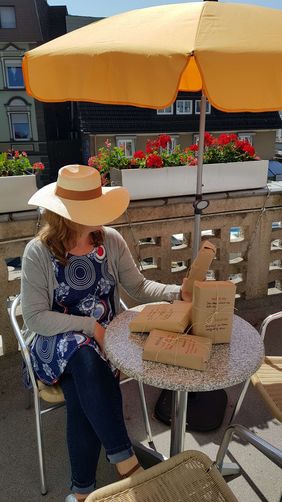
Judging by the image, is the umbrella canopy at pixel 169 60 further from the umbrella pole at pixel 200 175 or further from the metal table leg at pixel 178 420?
the metal table leg at pixel 178 420

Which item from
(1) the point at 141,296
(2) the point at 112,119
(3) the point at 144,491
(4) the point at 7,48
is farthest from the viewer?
(4) the point at 7,48

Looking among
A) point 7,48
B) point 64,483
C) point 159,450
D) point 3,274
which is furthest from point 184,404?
point 7,48

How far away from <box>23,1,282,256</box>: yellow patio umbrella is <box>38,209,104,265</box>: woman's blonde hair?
1.79 feet

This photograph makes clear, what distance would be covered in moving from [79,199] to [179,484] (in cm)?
125

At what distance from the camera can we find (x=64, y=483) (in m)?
1.94

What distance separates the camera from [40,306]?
180 cm

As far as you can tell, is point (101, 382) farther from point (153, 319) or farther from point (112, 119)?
point (112, 119)

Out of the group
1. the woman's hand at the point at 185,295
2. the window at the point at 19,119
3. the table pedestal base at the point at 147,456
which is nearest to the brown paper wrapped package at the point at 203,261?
the woman's hand at the point at 185,295

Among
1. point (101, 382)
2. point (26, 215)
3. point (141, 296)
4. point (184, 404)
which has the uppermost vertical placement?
point (26, 215)

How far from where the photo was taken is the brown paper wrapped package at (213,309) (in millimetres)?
1432

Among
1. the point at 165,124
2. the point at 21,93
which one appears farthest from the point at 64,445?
the point at 21,93

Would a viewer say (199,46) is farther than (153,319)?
No

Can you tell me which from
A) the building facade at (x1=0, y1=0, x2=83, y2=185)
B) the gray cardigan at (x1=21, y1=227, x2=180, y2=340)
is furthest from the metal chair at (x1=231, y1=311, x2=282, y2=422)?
the building facade at (x1=0, y1=0, x2=83, y2=185)

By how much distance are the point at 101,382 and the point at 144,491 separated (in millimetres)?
458
